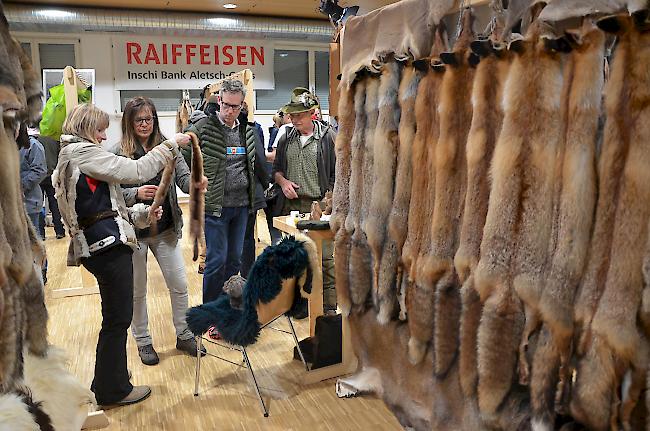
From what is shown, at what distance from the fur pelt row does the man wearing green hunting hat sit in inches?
95.5

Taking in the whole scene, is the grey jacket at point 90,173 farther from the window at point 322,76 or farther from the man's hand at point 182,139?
the window at point 322,76

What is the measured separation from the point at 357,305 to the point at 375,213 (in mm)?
387

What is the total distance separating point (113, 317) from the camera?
9.05ft

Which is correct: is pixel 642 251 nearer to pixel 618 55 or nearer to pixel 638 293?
pixel 638 293

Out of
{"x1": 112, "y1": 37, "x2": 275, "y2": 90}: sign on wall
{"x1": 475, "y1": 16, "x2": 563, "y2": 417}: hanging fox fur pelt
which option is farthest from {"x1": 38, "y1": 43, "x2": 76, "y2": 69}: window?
{"x1": 475, "y1": 16, "x2": 563, "y2": 417}: hanging fox fur pelt

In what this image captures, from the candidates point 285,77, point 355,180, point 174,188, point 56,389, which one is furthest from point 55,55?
point 56,389

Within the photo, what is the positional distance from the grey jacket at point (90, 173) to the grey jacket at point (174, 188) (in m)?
0.31

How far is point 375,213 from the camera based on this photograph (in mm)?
1809

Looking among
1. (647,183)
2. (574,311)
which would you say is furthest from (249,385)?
(647,183)

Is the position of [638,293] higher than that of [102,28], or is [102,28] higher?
[102,28]

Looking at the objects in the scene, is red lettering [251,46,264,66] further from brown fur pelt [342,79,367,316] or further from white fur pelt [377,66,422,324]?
white fur pelt [377,66,422,324]

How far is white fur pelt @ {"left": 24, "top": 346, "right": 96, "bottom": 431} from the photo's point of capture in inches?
55.4

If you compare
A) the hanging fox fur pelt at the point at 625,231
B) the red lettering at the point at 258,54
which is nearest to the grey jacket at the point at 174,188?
the hanging fox fur pelt at the point at 625,231

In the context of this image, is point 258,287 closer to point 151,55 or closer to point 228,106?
point 228,106
